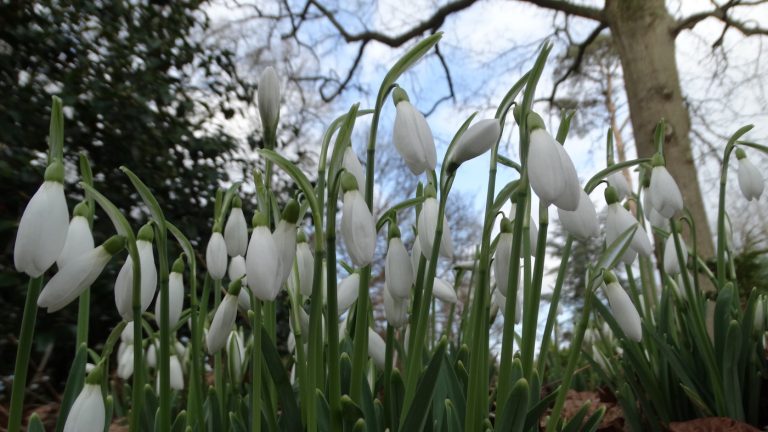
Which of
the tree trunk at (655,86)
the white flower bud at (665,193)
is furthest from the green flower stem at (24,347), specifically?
the tree trunk at (655,86)

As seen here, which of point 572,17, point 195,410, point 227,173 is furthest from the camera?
point 572,17

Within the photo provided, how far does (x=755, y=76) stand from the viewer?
23.0 ft

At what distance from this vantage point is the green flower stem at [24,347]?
0.84 metres

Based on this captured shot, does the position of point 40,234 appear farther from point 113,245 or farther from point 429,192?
point 429,192

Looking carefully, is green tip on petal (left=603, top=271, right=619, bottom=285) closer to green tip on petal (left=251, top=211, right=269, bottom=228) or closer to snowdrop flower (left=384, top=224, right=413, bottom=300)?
snowdrop flower (left=384, top=224, right=413, bottom=300)

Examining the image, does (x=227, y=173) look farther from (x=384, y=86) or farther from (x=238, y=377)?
(x=384, y=86)

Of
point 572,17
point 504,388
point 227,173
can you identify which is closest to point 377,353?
point 504,388

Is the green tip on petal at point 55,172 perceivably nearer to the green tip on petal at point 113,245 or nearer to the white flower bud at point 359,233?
the green tip on petal at point 113,245

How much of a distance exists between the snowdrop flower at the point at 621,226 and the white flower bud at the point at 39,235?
100 centimetres

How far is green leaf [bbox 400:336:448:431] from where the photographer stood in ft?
2.99

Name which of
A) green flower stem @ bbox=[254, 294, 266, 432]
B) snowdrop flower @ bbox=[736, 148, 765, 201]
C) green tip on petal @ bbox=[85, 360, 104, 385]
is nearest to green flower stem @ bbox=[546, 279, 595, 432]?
green flower stem @ bbox=[254, 294, 266, 432]

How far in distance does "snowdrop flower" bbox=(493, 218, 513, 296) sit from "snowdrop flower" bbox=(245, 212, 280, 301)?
0.42 meters

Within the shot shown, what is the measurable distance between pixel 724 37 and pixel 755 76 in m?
0.61

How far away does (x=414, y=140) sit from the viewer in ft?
2.90
